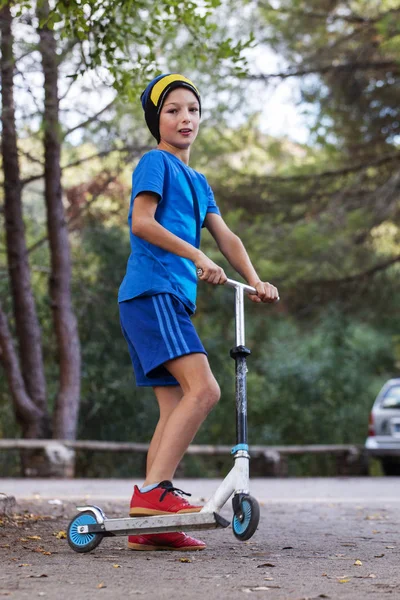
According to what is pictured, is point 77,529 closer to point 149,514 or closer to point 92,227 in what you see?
point 149,514

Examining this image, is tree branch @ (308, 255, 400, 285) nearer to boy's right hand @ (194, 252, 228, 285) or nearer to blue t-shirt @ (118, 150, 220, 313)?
blue t-shirt @ (118, 150, 220, 313)

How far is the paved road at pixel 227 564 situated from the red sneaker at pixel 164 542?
48 millimetres

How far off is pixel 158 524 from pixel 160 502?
0.17 meters

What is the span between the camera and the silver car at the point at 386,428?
16797 millimetres

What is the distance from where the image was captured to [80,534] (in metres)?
4.62

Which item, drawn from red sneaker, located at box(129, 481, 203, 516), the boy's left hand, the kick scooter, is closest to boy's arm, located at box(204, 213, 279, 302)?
the boy's left hand

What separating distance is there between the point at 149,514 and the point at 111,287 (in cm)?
1576

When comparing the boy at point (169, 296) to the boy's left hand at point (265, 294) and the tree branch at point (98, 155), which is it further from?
the tree branch at point (98, 155)

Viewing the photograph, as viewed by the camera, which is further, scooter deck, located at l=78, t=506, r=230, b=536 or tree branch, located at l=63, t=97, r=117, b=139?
→ tree branch, located at l=63, t=97, r=117, b=139

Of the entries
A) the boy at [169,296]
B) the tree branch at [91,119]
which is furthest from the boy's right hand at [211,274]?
the tree branch at [91,119]

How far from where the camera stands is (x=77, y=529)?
4617mm

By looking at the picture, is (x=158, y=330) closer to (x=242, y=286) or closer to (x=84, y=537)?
(x=242, y=286)

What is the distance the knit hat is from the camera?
4.84 m

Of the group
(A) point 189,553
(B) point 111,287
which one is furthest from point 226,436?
(A) point 189,553
